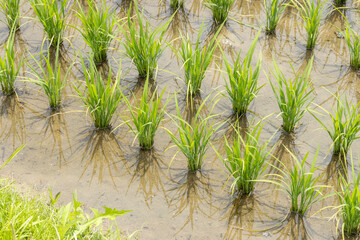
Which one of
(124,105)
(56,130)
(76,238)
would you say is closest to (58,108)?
(56,130)

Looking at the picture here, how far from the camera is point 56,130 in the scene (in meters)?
3.35

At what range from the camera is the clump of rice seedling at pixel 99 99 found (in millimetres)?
3182

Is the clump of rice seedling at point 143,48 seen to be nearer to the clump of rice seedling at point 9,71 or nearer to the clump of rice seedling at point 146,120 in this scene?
the clump of rice seedling at point 146,120

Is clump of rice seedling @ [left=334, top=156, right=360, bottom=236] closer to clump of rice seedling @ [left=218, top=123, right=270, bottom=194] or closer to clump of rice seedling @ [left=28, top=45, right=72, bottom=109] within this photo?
clump of rice seedling @ [left=218, top=123, right=270, bottom=194]

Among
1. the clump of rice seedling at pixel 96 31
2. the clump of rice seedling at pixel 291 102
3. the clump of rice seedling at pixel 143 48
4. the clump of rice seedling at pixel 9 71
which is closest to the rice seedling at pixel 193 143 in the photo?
Answer: the clump of rice seedling at pixel 291 102

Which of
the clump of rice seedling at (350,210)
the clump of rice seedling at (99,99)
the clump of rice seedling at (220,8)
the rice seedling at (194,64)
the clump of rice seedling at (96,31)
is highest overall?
the clump of rice seedling at (220,8)

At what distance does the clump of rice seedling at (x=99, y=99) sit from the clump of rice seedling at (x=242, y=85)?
70cm

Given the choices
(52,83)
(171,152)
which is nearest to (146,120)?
(171,152)

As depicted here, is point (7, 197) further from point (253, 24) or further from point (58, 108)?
point (253, 24)

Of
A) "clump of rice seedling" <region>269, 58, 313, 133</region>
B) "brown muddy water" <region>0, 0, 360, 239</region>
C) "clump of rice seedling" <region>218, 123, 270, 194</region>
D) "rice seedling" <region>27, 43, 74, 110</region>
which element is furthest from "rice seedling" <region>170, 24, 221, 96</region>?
"rice seedling" <region>27, 43, 74, 110</region>

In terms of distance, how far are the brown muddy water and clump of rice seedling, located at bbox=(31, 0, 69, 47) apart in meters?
0.13

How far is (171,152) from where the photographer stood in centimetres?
324

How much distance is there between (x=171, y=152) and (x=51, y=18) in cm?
134

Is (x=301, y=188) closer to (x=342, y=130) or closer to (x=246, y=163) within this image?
(x=246, y=163)
